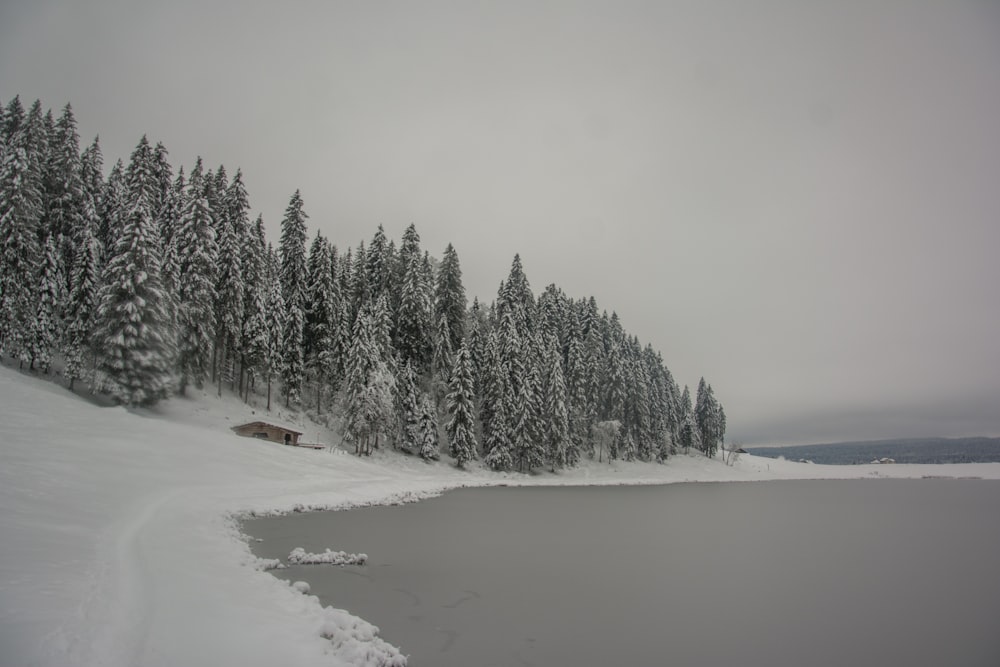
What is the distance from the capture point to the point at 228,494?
22.4 m

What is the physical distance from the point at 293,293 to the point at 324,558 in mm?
43481

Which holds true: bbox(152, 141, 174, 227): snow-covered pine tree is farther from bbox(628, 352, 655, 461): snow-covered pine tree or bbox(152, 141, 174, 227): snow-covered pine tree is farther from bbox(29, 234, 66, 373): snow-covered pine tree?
bbox(628, 352, 655, 461): snow-covered pine tree

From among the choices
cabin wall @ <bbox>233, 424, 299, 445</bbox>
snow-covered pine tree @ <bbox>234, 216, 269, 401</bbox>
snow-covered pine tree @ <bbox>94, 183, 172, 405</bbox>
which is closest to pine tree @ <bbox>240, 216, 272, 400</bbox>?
snow-covered pine tree @ <bbox>234, 216, 269, 401</bbox>

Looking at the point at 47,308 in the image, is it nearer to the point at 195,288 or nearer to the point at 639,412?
the point at 195,288

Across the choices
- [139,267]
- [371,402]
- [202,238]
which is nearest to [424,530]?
[371,402]

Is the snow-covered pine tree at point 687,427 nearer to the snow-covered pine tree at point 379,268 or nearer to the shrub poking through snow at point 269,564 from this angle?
the snow-covered pine tree at point 379,268

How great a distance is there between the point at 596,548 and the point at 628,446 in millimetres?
54472

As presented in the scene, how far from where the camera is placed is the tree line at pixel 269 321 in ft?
120

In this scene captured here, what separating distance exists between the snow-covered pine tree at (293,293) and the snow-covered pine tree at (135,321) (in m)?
13.1

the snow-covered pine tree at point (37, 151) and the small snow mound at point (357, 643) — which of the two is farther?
the snow-covered pine tree at point (37, 151)

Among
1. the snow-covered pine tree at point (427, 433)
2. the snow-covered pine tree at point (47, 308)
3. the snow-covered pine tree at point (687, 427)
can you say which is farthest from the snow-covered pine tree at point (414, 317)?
the snow-covered pine tree at point (687, 427)

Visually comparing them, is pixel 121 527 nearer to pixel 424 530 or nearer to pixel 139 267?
pixel 424 530

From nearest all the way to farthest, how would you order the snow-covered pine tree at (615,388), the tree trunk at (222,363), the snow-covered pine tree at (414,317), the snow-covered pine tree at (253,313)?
1. the snow-covered pine tree at (253,313)
2. the tree trunk at (222,363)
3. the snow-covered pine tree at (414,317)
4. the snow-covered pine tree at (615,388)

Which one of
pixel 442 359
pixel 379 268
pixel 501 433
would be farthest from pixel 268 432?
pixel 379 268
